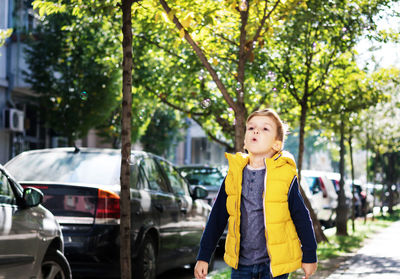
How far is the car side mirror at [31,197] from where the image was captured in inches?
232

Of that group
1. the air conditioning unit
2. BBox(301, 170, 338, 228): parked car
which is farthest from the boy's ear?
the air conditioning unit

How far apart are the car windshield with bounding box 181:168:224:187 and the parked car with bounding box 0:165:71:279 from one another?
7457 millimetres

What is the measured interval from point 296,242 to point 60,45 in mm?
18252

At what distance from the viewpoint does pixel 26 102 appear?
24625mm

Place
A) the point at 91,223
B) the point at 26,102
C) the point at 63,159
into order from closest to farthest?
the point at 91,223
the point at 63,159
the point at 26,102

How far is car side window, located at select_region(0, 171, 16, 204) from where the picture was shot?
226 inches

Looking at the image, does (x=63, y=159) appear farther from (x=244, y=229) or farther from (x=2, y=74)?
(x=2, y=74)

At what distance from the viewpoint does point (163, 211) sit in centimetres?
837

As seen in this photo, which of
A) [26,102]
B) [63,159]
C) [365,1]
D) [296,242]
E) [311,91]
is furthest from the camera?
[26,102]

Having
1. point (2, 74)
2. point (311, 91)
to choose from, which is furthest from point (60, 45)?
point (311, 91)

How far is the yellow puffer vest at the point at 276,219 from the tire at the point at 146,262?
3.27m

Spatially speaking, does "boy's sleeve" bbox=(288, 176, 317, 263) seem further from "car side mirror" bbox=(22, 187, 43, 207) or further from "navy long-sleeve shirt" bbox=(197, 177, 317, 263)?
"car side mirror" bbox=(22, 187, 43, 207)

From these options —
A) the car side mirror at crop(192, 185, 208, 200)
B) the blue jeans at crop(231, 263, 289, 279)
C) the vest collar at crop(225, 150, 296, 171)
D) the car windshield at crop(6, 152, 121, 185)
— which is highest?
the vest collar at crop(225, 150, 296, 171)

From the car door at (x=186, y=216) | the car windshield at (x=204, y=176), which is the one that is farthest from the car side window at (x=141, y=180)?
the car windshield at (x=204, y=176)
